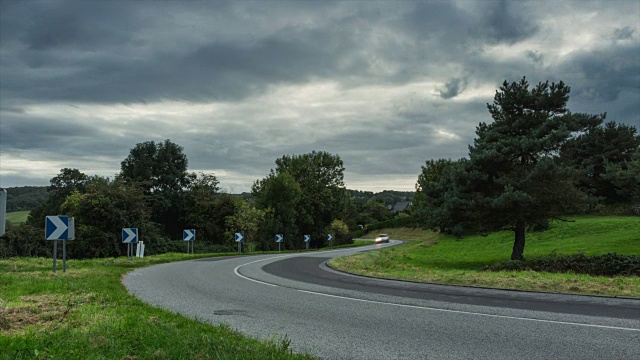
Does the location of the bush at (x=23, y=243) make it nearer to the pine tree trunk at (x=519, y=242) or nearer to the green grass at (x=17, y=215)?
the pine tree trunk at (x=519, y=242)

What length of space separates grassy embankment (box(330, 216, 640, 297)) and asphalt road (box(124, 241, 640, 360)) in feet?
5.33

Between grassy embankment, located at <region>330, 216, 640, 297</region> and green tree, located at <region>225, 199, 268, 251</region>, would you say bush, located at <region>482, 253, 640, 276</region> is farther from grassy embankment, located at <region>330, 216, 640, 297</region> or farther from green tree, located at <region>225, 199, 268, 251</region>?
green tree, located at <region>225, 199, 268, 251</region>

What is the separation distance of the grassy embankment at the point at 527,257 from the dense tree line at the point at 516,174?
2587 millimetres

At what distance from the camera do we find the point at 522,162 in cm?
2572

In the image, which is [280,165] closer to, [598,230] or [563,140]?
[598,230]

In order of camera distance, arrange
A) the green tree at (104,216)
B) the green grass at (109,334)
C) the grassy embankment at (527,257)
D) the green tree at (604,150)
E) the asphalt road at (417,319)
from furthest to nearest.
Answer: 1. the green tree at (604,150)
2. the green tree at (104,216)
3. the grassy embankment at (527,257)
4. the asphalt road at (417,319)
5. the green grass at (109,334)

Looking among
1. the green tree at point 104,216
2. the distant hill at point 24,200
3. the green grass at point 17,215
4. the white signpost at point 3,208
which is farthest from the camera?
the distant hill at point 24,200

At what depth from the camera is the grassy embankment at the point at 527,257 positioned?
13.9 meters

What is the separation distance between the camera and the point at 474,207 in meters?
24.6

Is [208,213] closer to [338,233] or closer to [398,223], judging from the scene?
[338,233]

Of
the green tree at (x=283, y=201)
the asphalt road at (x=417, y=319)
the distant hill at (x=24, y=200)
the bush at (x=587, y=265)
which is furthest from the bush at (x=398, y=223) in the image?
the asphalt road at (x=417, y=319)

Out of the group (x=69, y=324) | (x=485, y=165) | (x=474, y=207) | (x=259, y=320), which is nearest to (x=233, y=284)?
(x=259, y=320)

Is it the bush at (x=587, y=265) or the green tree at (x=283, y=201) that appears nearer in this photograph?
the bush at (x=587, y=265)

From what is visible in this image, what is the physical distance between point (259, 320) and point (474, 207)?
18.2 meters
